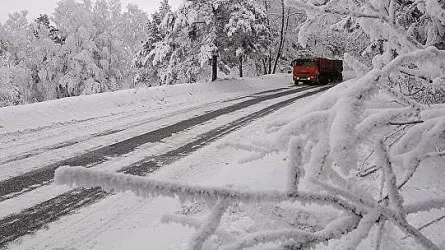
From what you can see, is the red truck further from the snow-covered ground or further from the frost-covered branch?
the frost-covered branch

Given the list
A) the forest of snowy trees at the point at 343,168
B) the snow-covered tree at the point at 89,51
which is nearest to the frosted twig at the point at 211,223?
the forest of snowy trees at the point at 343,168

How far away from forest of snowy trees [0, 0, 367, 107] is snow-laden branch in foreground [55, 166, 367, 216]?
1989cm

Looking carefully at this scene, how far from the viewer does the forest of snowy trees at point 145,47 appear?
869 inches

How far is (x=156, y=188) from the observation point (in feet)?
3.42

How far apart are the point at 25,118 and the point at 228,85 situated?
13.1 metres

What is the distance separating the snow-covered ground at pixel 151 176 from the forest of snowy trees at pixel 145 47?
8.27 meters

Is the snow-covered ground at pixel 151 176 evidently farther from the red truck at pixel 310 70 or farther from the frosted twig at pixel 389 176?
the red truck at pixel 310 70

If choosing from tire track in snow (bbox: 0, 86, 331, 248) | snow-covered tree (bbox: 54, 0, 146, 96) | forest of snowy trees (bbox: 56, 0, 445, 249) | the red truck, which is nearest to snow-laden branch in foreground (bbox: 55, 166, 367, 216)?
forest of snowy trees (bbox: 56, 0, 445, 249)

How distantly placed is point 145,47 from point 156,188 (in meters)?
37.2

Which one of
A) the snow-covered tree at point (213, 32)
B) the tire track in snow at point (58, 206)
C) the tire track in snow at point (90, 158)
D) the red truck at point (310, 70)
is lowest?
the tire track in snow at point (58, 206)

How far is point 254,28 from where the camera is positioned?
875 inches

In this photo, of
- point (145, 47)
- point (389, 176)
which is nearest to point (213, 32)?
point (145, 47)

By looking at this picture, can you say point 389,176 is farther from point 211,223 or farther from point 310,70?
point 310,70

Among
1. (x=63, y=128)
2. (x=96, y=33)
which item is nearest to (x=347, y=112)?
(x=63, y=128)
